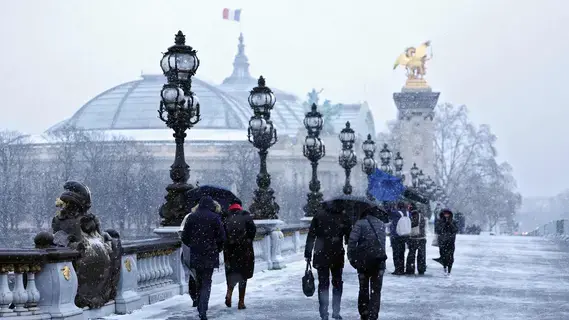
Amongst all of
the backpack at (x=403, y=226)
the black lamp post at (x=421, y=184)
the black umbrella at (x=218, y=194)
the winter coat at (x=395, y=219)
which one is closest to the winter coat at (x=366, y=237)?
the black umbrella at (x=218, y=194)

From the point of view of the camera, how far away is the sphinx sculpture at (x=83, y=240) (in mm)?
17984

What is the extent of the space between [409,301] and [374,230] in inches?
193

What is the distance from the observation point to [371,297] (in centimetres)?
1984

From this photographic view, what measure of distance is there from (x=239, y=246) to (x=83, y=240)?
486 cm

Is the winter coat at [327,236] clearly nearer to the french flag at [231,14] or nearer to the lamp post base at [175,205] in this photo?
the lamp post base at [175,205]

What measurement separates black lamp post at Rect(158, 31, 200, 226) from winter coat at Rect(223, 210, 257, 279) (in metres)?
2.85

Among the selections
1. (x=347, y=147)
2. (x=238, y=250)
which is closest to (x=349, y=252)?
(x=238, y=250)

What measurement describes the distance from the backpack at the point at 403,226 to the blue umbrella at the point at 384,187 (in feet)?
49.2

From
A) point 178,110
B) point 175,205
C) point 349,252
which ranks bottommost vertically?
point 349,252

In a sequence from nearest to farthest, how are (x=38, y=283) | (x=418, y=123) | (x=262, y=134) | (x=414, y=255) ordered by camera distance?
(x=38, y=283)
(x=414, y=255)
(x=262, y=134)
(x=418, y=123)

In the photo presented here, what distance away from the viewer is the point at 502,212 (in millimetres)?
175375

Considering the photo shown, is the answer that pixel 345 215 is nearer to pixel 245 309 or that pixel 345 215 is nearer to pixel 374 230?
pixel 374 230

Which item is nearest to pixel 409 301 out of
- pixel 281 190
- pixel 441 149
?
pixel 281 190

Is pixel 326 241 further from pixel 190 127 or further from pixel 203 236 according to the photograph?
pixel 190 127
